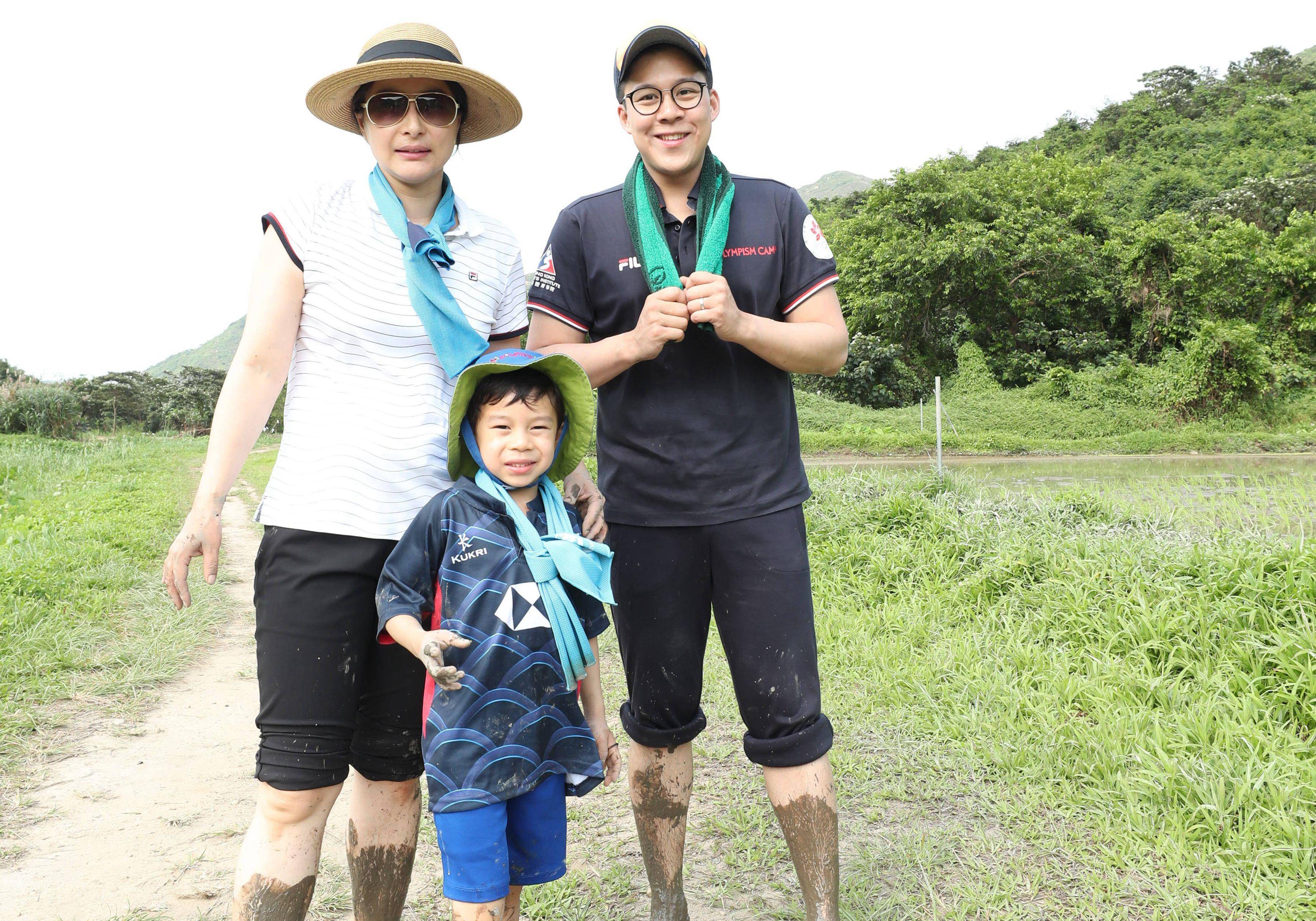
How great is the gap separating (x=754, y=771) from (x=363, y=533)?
2120mm

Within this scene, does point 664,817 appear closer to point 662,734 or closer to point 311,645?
point 662,734

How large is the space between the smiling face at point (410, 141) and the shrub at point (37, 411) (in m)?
24.5

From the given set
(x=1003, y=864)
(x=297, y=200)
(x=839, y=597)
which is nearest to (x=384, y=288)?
(x=297, y=200)

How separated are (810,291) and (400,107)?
0.99 m

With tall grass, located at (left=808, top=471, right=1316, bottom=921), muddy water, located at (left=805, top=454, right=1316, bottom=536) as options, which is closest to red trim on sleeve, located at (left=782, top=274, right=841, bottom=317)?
tall grass, located at (left=808, top=471, right=1316, bottom=921)

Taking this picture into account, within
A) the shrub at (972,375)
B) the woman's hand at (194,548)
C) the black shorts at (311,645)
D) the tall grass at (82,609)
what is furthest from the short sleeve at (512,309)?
the shrub at (972,375)

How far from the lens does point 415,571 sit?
174 centimetres

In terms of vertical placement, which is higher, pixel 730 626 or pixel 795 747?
pixel 730 626

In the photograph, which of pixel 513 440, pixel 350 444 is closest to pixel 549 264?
pixel 513 440

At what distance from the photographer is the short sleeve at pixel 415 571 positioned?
1701mm

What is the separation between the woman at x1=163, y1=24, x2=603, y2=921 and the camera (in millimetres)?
1750

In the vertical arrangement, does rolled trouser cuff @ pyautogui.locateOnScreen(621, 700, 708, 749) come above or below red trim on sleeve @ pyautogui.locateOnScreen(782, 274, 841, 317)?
below

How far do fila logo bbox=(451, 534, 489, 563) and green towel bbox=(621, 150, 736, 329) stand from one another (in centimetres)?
68

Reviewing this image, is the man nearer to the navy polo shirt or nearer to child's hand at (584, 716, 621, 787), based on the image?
the navy polo shirt
